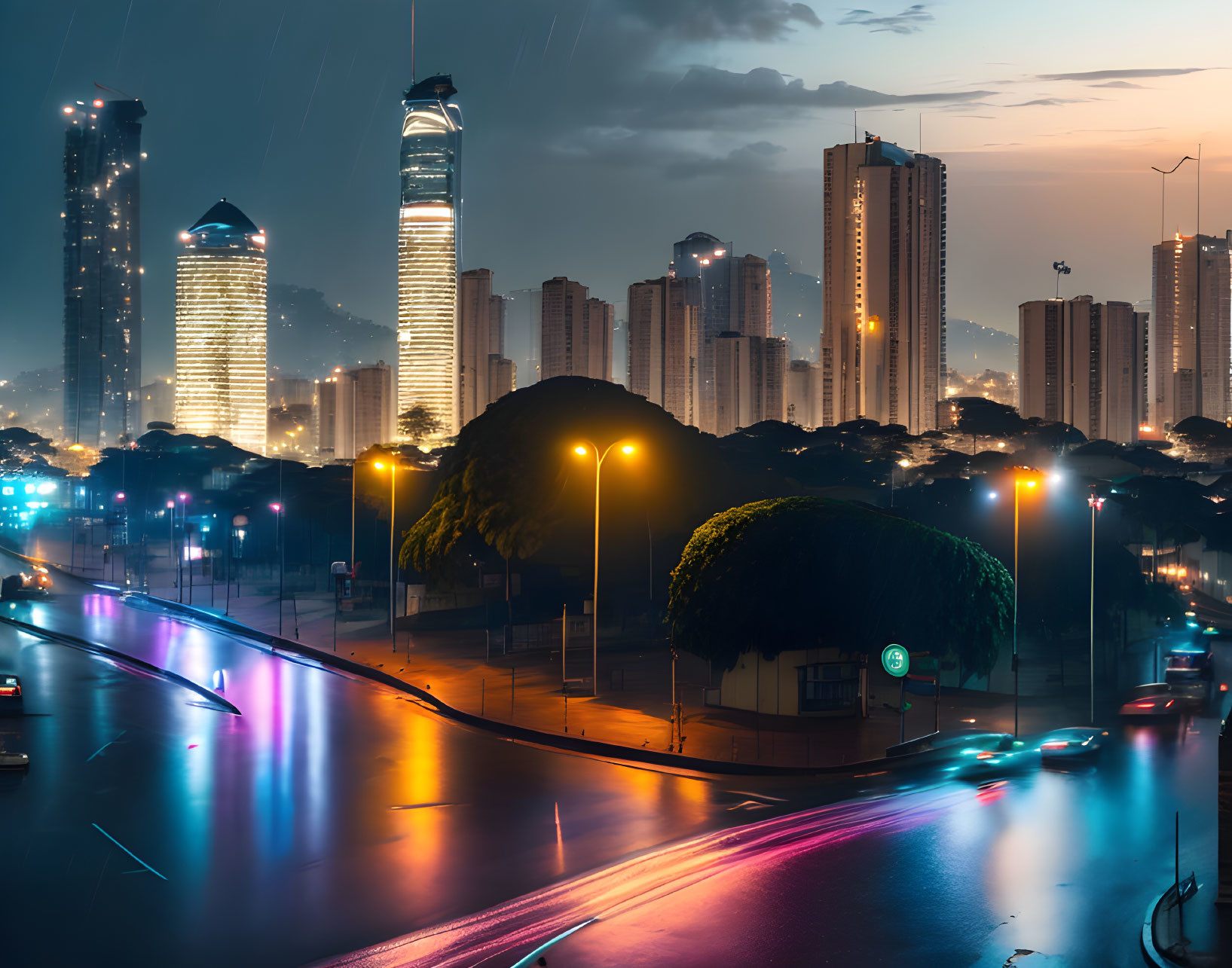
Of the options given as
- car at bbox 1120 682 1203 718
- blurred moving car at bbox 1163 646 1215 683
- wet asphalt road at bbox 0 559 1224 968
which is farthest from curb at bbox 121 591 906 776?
blurred moving car at bbox 1163 646 1215 683

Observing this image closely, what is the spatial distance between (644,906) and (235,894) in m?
5.38

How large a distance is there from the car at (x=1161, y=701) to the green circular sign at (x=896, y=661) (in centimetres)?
818

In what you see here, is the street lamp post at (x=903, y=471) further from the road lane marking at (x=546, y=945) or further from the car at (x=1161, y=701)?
the road lane marking at (x=546, y=945)

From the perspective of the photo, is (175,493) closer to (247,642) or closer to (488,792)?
(247,642)

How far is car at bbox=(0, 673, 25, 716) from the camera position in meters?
29.6

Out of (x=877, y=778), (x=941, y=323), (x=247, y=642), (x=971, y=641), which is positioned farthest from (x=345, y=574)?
(x=941, y=323)

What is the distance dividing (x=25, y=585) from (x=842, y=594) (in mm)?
44435

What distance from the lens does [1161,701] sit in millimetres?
31875

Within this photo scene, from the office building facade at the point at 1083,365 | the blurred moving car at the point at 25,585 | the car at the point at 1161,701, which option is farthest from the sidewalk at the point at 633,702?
the office building facade at the point at 1083,365

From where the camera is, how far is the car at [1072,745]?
2498 cm

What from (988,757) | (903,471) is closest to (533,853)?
(988,757)

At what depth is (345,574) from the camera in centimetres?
5353

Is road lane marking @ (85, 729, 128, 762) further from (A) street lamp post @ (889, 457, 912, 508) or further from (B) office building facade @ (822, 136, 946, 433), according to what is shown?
(B) office building facade @ (822, 136, 946, 433)

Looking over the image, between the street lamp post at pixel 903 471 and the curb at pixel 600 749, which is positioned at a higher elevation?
the street lamp post at pixel 903 471
